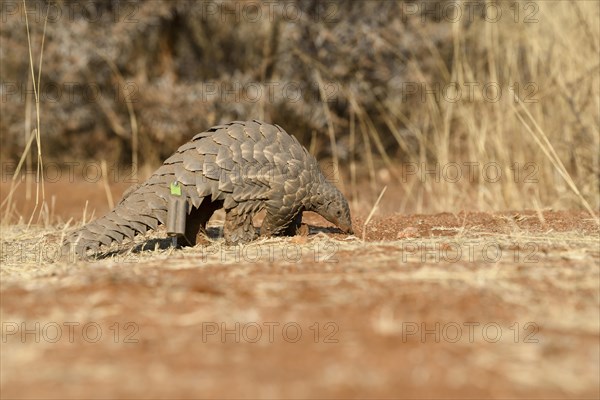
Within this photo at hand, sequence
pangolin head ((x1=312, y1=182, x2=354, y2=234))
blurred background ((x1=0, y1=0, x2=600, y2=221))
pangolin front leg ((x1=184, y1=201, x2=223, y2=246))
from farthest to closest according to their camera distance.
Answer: blurred background ((x1=0, y1=0, x2=600, y2=221))
pangolin head ((x1=312, y1=182, x2=354, y2=234))
pangolin front leg ((x1=184, y1=201, x2=223, y2=246))

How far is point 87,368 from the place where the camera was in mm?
1976

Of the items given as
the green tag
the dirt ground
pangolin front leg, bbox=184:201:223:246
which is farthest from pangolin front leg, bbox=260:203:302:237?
the dirt ground

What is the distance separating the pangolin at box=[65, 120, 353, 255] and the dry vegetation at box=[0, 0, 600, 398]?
0.19 m

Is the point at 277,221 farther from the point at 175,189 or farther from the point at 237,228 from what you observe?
the point at 175,189

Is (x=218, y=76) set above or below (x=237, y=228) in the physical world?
above

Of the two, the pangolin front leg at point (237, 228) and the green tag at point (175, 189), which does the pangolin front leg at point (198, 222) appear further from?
the green tag at point (175, 189)

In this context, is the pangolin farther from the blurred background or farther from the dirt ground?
the blurred background

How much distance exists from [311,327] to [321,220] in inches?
162

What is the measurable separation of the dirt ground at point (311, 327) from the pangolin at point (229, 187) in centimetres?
65

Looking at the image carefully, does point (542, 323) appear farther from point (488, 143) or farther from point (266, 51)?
point (266, 51)

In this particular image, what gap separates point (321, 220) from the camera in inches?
249

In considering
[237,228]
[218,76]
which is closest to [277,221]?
[237,228]

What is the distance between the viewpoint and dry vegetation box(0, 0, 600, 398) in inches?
77.7

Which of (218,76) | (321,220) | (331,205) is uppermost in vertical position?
(218,76)
